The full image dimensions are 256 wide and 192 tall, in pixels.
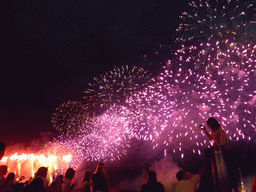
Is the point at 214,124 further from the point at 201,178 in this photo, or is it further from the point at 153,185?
the point at 153,185

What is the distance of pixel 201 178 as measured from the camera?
3119 mm

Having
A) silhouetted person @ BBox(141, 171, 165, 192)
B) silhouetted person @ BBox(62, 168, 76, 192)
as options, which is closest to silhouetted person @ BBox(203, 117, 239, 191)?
silhouetted person @ BBox(141, 171, 165, 192)

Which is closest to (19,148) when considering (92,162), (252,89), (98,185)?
(92,162)

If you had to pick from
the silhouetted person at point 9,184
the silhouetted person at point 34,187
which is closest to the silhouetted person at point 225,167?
the silhouetted person at point 34,187

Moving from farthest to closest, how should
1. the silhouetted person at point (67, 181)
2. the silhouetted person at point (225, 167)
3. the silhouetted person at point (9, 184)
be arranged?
the silhouetted person at point (9, 184), the silhouetted person at point (67, 181), the silhouetted person at point (225, 167)

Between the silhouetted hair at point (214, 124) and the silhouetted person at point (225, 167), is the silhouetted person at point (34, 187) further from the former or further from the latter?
the silhouetted hair at point (214, 124)

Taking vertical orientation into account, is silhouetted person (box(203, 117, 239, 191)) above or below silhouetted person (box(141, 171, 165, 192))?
above

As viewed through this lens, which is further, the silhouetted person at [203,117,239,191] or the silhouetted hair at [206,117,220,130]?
the silhouetted hair at [206,117,220,130]

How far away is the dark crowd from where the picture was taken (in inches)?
104

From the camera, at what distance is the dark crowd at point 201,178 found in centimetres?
263

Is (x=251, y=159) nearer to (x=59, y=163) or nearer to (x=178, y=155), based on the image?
(x=178, y=155)

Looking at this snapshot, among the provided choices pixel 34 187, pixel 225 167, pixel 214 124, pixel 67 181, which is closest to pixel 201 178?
pixel 225 167

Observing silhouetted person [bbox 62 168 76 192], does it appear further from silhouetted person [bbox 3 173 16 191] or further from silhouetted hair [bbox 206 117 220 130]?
silhouetted hair [bbox 206 117 220 130]

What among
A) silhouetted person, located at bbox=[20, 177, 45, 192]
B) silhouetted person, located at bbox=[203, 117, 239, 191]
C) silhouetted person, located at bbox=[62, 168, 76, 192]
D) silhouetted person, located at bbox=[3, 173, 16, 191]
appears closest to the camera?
silhouetted person, located at bbox=[203, 117, 239, 191]
